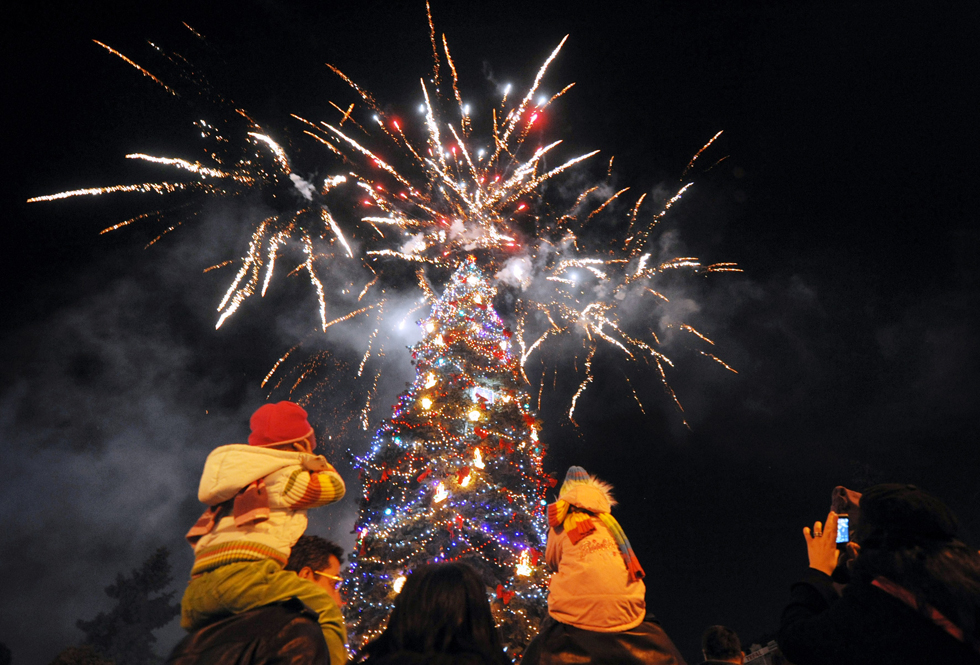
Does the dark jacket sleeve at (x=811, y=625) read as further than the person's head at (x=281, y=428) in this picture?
No

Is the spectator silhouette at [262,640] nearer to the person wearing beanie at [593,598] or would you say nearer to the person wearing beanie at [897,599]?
the person wearing beanie at [593,598]

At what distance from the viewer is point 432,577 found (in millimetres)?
2191

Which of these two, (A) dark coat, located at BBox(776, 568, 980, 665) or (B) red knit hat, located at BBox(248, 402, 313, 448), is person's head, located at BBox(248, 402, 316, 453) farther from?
(A) dark coat, located at BBox(776, 568, 980, 665)

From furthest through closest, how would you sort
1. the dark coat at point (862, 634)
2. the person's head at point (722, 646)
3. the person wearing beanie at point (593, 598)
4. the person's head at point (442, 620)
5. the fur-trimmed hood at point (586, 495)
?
the person's head at point (722, 646) → the fur-trimmed hood at point (586, 495) → the person wearing beanie at point (593, 598) → the person's head at point (442, 620) → the dark coat at point (862, 634)

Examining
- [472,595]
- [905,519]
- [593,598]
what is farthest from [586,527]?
[905,519]

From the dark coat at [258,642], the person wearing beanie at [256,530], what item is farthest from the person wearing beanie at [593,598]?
the dark coat at [258,642]

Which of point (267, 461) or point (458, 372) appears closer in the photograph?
point (267, 461)

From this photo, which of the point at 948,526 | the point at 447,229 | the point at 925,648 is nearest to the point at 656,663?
the point at 925,648

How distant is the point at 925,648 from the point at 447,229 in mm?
12732

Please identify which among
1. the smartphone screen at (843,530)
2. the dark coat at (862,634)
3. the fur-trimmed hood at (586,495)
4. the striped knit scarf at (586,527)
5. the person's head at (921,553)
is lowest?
the dark coat at (862,634)

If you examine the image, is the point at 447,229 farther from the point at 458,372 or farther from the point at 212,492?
the point at 212,492

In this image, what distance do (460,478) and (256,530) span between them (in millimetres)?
8026

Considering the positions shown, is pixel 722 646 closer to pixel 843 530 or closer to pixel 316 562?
pixel 843 530

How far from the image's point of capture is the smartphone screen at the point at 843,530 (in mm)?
2391
